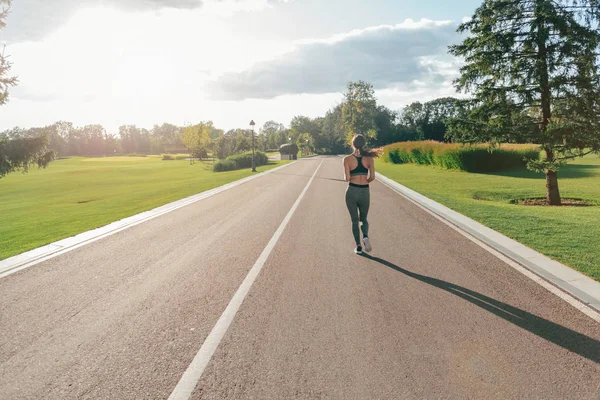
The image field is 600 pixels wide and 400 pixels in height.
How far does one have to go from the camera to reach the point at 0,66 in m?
16.3

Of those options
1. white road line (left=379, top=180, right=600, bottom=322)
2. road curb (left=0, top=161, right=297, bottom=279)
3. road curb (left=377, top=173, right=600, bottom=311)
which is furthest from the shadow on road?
road curb (left=0, top=161, right=297, bottom=279)

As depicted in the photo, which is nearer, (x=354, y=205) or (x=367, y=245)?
(x=367, y=245)

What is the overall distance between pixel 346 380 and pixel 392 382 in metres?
0.37

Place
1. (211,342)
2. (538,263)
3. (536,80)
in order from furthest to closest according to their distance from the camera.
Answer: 1. (536,80)
2. (538,263)
3. (211,342)

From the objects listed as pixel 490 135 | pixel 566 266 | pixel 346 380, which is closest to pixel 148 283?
pixel 346 380

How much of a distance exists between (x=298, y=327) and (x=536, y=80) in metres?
14.3

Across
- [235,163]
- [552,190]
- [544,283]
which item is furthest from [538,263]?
[235,163]

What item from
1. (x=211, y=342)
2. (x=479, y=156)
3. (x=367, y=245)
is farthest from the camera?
(x=479, y=156)

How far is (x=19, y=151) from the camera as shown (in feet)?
52.9

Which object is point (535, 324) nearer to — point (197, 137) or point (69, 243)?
point (69, 243)

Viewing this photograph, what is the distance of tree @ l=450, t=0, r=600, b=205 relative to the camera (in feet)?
41.6

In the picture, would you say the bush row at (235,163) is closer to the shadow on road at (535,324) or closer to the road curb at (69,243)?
the road curb at (69,243)

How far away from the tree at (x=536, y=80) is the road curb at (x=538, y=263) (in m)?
6.02

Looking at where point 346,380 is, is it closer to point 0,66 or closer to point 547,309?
point 547,309
